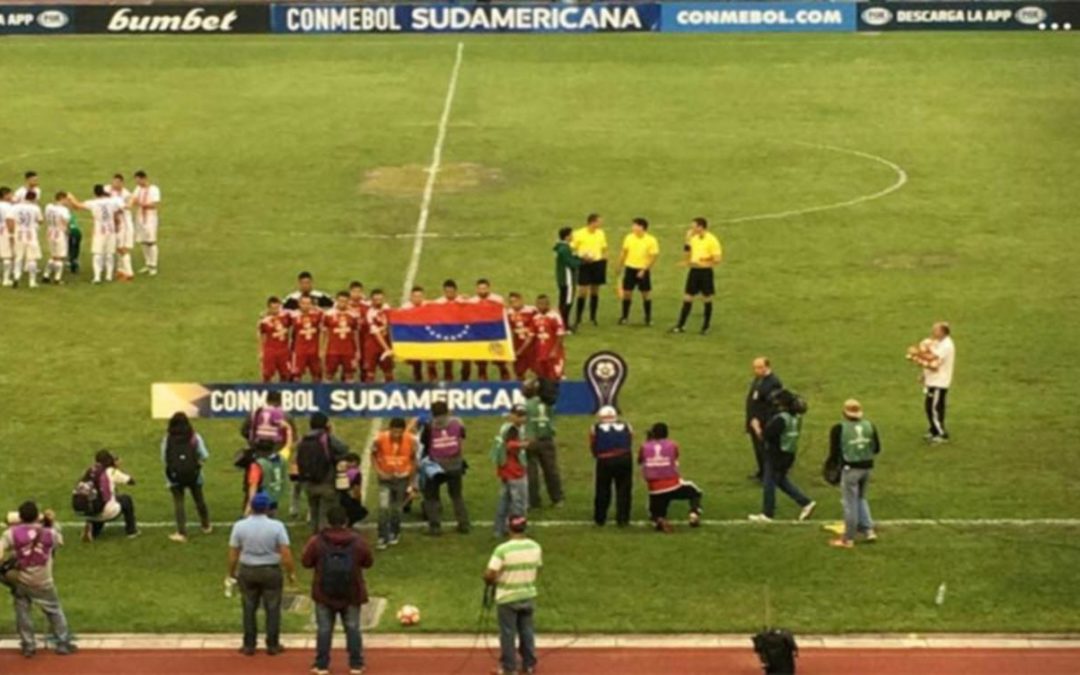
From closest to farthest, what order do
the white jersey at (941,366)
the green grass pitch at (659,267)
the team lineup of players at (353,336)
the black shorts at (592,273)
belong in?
the green grass pitch at (659,267) < the white jersey at (941,366) < the team lineup of players at (353,336) < the black shorts at (592,273)

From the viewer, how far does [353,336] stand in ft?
116

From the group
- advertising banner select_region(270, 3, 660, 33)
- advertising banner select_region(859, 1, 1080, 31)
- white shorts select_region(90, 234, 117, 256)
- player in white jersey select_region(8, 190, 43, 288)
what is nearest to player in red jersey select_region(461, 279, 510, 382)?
white shorts select_region(90, 234, 117, 256)

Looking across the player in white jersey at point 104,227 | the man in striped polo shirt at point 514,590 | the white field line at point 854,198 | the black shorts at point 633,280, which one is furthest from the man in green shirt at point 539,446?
the white field line at point 854,198

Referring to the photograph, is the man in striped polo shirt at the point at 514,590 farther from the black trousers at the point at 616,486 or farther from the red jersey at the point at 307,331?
the red jersey at the point at 307,331

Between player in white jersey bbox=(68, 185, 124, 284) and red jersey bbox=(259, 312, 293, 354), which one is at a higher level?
player in white jersey bbox=(68, 185, 124, 284)

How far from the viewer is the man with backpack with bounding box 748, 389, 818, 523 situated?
97.0ft

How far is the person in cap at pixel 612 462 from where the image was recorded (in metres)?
29.4

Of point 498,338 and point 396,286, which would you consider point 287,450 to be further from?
point 396,286

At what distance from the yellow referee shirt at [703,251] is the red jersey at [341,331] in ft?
21.8

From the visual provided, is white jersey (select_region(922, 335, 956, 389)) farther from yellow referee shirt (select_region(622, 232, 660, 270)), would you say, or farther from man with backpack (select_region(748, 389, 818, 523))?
yellow referee shirt (select_region(622, 232, 660, 270))

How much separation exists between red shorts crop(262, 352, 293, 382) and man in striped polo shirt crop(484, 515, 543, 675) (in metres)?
11.1

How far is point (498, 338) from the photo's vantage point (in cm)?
3488

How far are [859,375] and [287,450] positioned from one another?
A: 10763 millimetres

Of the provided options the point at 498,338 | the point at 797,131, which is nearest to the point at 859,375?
the point at 498,338
